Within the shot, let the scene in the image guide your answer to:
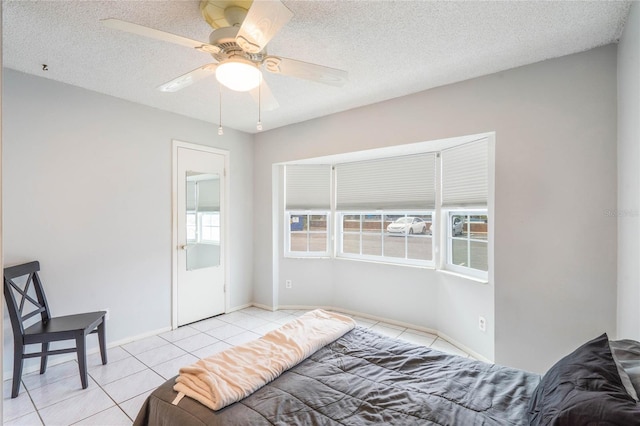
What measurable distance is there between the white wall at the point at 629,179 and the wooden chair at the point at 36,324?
3.74 metres

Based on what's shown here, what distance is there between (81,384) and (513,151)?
12.9 feet

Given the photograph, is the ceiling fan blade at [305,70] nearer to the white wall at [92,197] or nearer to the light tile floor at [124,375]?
the white wall at [92,197]

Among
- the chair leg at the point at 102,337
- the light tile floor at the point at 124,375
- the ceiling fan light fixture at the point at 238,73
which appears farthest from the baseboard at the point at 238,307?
the ceiling fan light fixture at the point at 238,73

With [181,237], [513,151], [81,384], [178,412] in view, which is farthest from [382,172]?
[81,384]

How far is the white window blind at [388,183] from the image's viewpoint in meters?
3.52

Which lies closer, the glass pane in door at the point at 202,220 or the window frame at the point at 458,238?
the window frame at the point at 458,238

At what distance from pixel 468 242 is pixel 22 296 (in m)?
3.97

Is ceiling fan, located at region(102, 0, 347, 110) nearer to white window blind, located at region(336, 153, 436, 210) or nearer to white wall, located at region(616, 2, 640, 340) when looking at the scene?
white wall, located at region(616, 2, 640, 340)

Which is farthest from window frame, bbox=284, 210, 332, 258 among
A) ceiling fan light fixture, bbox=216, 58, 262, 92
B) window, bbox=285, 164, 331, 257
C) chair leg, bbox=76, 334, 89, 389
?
ceiling fan light fixture, bbox=216, 58, 262, 92

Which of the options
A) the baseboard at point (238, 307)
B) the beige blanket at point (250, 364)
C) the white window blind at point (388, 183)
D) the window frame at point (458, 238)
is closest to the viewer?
the beige blanket at point (250, 364)

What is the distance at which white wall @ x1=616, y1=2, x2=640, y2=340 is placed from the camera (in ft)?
→ 5.66

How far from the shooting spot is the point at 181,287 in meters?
3.68

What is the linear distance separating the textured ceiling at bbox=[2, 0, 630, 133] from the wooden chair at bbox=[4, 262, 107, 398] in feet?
5.66

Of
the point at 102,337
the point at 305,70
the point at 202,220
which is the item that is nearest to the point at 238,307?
the point at 202,220
